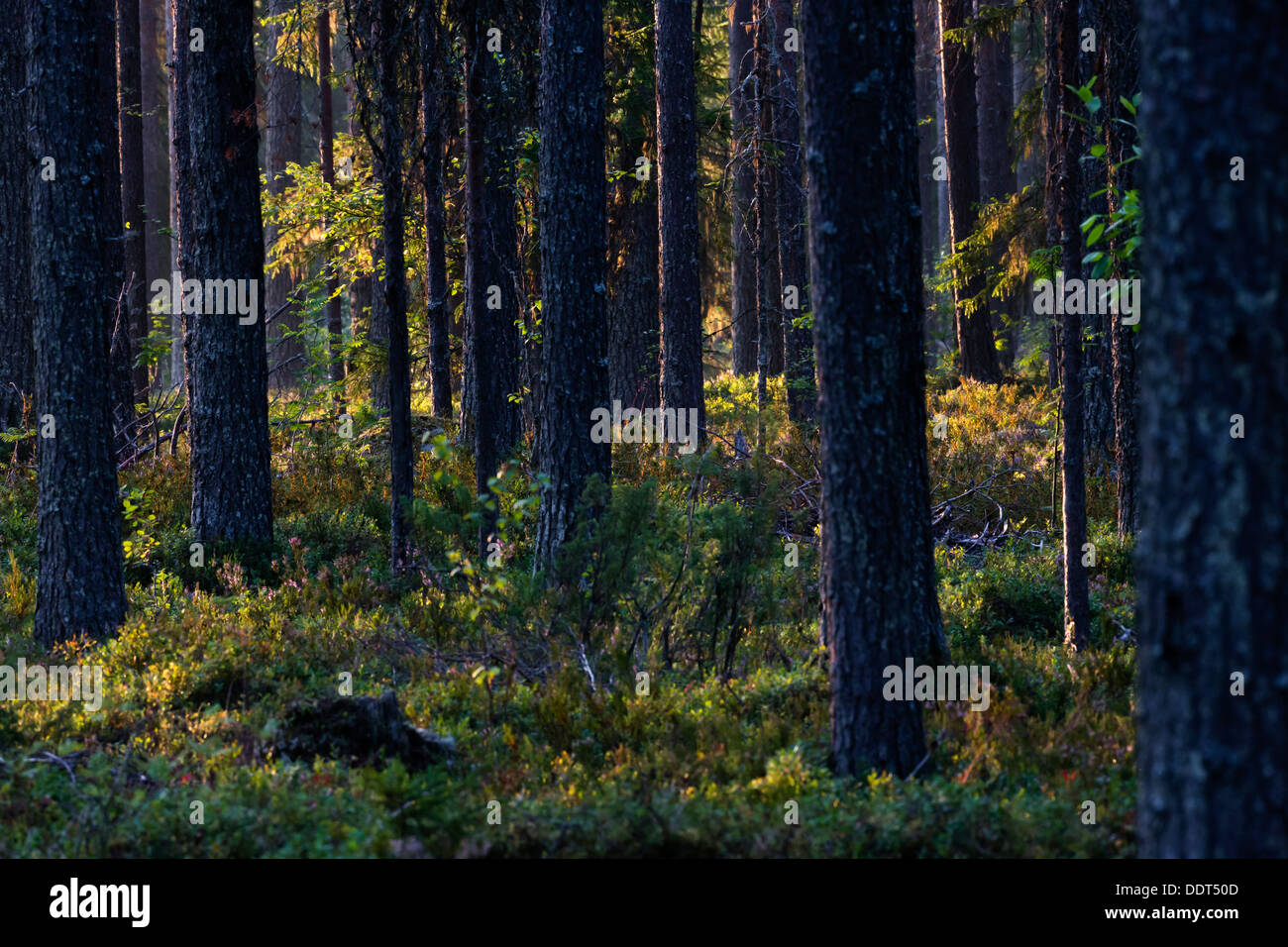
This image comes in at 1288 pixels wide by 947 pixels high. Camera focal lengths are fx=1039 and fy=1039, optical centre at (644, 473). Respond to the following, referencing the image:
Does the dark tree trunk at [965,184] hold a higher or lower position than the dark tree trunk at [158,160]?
lower

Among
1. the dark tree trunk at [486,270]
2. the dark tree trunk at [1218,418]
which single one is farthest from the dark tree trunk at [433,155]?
the dark tree trunk at [1218,418]

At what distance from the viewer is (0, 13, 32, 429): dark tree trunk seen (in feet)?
42.2

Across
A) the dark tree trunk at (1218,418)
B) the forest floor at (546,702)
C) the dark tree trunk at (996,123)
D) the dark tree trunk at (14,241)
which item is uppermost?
the dark tree trunk at (996,123)

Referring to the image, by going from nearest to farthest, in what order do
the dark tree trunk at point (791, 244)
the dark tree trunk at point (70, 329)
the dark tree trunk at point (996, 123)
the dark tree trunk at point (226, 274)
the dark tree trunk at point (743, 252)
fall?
the dark tree trunk at point (70, 329) < the dark tree trunk at point (226, 274) < the dark tree trunk at point (791, 244) < the dark tree trunk at point (996, 123) < the dark tree trunk at point (743, 252)

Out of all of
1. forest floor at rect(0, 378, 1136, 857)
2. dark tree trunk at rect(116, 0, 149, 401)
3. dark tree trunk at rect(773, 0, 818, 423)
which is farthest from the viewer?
dark tree trunk at rect(116, 0, 149, 401)

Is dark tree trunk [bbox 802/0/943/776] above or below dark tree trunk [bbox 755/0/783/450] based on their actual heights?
below

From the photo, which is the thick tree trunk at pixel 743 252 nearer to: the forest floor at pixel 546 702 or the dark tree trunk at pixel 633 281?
the dark tree trunk at pixel 633 281

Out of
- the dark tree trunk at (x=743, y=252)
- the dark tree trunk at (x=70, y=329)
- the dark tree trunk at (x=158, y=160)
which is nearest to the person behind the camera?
the dark tree trunk at (x=70, y=329)

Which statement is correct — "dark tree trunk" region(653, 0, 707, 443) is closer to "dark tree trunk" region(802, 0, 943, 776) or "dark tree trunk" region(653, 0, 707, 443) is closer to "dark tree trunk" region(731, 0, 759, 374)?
"dark tree trunk" region(802, 0, 943, 776)

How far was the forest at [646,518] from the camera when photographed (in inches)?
128

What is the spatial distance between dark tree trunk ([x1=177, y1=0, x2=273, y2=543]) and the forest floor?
60 centimetres

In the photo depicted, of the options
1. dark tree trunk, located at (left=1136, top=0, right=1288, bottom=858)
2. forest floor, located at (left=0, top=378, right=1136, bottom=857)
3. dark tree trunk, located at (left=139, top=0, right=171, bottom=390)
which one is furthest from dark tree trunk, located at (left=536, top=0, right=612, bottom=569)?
dark tree trunk, located at (left=139, top=0, right=171, bottom=390)

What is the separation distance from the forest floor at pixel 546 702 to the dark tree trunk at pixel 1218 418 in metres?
1.68
